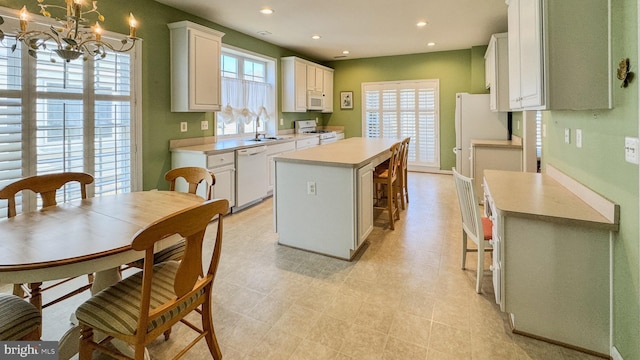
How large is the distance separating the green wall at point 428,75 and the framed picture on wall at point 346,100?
76mm

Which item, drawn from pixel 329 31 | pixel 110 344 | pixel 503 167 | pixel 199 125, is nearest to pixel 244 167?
pixel 199 125

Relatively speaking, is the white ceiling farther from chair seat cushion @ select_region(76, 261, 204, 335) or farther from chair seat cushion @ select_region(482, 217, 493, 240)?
chair seat cushion @ select_region(76, 261, 204, 335)

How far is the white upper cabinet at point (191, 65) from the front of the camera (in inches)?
155

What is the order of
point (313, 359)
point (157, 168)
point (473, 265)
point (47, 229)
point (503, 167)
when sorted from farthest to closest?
point (503, 167) → point (157, 168) → point (473, 265) → point (313, 359) → point (47, 229)

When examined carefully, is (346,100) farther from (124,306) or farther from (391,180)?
(124,306)

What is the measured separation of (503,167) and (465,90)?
2933 millimetres

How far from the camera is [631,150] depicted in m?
1.41

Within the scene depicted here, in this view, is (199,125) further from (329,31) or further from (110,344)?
(110,344)

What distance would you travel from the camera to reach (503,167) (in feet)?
14.8

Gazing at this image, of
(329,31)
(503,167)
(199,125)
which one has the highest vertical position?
(329,31)

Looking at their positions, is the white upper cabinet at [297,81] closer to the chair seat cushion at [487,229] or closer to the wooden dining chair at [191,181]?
the wooden dining chair at [191,181]

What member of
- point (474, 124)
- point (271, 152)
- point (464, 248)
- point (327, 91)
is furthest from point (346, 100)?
point (464, 248)

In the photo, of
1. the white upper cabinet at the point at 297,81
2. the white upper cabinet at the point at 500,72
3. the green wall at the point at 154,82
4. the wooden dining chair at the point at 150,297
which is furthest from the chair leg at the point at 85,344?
the white upper cabinet at the point at 297,81

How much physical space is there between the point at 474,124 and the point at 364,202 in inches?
127
